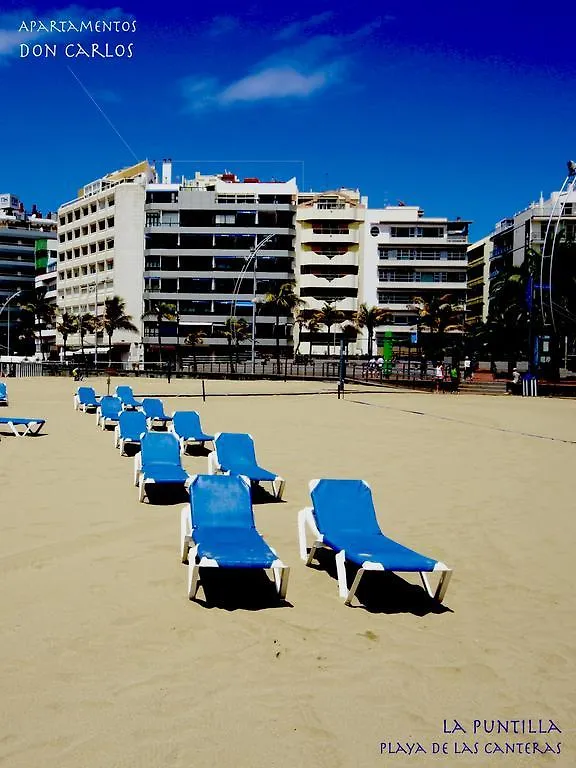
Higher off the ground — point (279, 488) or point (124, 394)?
point (124, 394)

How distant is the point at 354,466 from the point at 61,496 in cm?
533

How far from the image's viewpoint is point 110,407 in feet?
59.7

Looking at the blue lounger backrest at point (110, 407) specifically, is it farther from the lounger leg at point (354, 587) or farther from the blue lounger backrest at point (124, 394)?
the lounger leg at point (354, 587)

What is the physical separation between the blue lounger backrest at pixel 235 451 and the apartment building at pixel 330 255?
7145cm

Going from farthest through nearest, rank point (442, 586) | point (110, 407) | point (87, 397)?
Result: point (87, 397)
point (110, 407)
point (442, 586)

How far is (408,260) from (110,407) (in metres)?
68.3

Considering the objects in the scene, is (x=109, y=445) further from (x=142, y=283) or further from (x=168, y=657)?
(x=142, y=283)

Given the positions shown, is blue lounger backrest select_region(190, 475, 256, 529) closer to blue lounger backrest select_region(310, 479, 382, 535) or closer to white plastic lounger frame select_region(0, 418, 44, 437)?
blue lounger backrest select_region(310, 479, 382, 535)

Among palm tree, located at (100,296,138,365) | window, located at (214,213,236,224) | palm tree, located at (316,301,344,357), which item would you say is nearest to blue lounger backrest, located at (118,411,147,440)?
palm tree, located at (316,301,344,357)

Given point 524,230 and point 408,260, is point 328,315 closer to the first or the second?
point 408,260

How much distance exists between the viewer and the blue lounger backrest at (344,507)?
6.90 metres

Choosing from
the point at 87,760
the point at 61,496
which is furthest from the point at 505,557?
the point at 61,496

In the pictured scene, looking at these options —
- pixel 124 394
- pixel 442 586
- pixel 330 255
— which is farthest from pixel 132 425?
pixel 330 255

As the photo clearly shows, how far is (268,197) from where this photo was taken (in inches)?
3255
